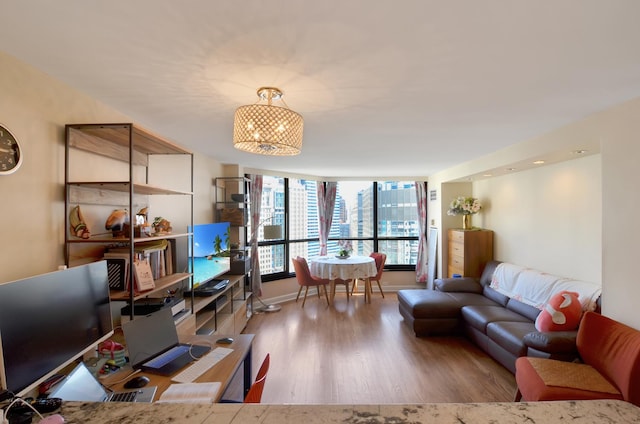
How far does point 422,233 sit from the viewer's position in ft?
20.1

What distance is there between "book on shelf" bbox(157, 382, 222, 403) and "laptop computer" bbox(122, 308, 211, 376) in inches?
7.4

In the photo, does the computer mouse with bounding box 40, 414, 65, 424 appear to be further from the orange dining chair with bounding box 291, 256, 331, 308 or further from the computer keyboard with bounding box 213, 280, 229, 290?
the orange dining chair with bounding box 291, 256, 331, 308

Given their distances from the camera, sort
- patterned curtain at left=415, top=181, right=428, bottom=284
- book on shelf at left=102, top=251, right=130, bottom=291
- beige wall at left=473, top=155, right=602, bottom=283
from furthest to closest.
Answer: patterned curtain at left=415, top=181, right=428, bottom=284 → beige wall at left=473, top=155, right=602, bottom=283 → book on shelf at left=102, top=251, right=130, bottom=291

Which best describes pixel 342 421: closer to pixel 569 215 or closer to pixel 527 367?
pixel 527 367

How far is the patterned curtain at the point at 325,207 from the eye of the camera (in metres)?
6.11

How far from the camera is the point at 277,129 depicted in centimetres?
165

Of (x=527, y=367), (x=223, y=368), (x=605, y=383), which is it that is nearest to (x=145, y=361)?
(x=223, y=368)

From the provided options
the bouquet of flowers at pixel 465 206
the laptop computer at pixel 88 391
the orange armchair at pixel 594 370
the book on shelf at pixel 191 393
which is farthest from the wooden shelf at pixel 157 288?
the bouquet of flowers at pixel 465 206

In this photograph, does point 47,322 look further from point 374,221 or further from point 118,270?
point 374,221

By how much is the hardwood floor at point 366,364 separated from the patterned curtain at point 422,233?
1677 mm

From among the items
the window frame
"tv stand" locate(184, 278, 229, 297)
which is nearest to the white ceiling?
"tv stand" locate(184, 278, 229, 297)

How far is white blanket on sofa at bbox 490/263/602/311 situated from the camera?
9.23 ft

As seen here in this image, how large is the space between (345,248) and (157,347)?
4235 millimetres

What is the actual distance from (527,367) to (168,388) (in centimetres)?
250
